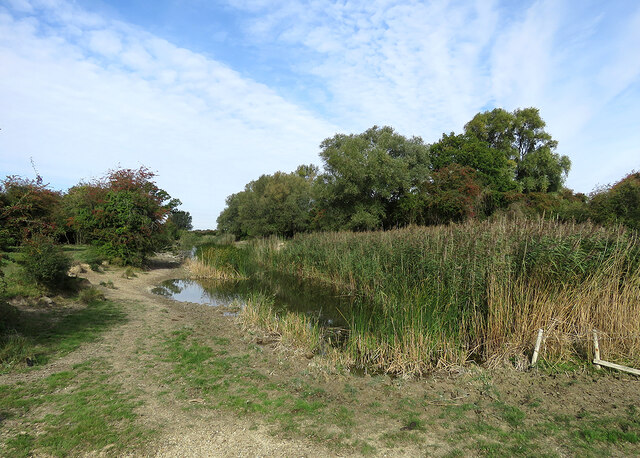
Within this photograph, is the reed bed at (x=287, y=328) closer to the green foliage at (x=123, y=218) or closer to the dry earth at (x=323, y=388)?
the dry earth at (x=323, y=388)

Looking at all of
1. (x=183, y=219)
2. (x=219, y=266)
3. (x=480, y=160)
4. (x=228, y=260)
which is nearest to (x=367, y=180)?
(x=480, y=160)

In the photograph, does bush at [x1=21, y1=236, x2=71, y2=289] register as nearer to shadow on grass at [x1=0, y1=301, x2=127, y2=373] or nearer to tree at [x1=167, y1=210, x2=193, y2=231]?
shadow on grass at [x1=0, y1=301, x2=127, y2=373]

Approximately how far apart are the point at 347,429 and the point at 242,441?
1.20m

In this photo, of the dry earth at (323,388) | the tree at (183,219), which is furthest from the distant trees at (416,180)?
the tree at (183,219)

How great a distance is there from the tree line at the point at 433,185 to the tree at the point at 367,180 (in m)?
0.08

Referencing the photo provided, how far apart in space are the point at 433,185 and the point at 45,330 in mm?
25248

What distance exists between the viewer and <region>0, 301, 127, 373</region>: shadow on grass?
5398 millimetres

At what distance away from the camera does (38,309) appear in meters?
8.22

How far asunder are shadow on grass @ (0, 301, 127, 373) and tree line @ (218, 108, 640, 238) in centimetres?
1814

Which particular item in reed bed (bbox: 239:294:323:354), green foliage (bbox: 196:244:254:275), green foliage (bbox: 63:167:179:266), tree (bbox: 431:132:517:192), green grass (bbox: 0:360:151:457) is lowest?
green grass (bbox: 0:360:151:457)

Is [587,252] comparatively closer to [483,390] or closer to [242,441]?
[483,390]

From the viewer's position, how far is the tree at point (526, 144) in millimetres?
36031

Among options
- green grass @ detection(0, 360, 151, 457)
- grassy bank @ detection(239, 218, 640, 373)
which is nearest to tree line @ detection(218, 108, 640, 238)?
grassy bank @ detection(239, 218, 640, 373)

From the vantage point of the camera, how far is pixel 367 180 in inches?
1085
